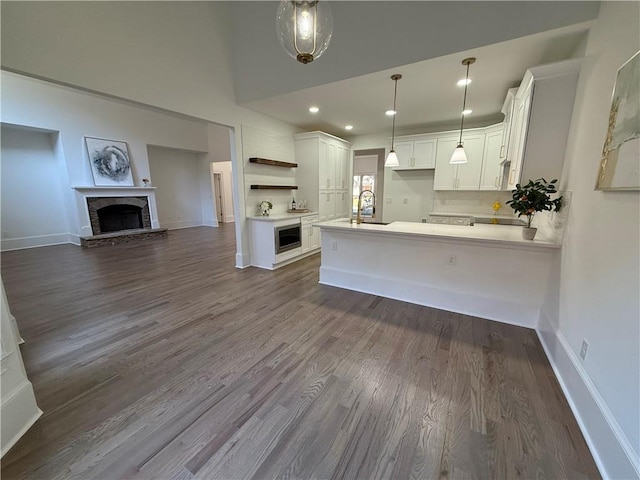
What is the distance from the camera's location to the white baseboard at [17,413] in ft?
4.40

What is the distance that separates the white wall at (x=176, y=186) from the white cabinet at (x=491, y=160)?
876 cm

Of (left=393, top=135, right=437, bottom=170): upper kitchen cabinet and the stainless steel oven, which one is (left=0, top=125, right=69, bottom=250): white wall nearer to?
the stainless steel oven

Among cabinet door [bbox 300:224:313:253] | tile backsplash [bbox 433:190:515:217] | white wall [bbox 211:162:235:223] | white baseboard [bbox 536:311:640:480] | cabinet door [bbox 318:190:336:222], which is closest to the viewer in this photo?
white baseboard [bbox 536:311:640:480]

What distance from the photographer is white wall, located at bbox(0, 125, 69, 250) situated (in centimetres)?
548

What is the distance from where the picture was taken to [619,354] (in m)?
1.25

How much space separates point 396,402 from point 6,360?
7.50ft

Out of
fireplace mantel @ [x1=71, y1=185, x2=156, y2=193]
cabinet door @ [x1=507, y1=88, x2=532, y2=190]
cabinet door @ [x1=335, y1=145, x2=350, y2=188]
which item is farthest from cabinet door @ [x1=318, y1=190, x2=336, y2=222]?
fireplace mantel @ [x1=71, y1=185, x2=156, y2=193]

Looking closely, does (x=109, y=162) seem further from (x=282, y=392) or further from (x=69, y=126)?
(x=282, y=392)

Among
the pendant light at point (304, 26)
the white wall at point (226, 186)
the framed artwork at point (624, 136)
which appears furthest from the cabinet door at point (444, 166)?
the white wall at point (226, 186)

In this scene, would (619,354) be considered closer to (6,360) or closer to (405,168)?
(6,360)

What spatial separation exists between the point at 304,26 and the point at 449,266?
103 inches

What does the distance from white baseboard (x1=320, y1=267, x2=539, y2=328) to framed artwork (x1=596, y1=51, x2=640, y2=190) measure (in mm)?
1485

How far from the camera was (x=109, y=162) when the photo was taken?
20.6 feet

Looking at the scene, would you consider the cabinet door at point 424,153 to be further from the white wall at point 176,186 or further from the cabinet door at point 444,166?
the white wall at point 176,186
